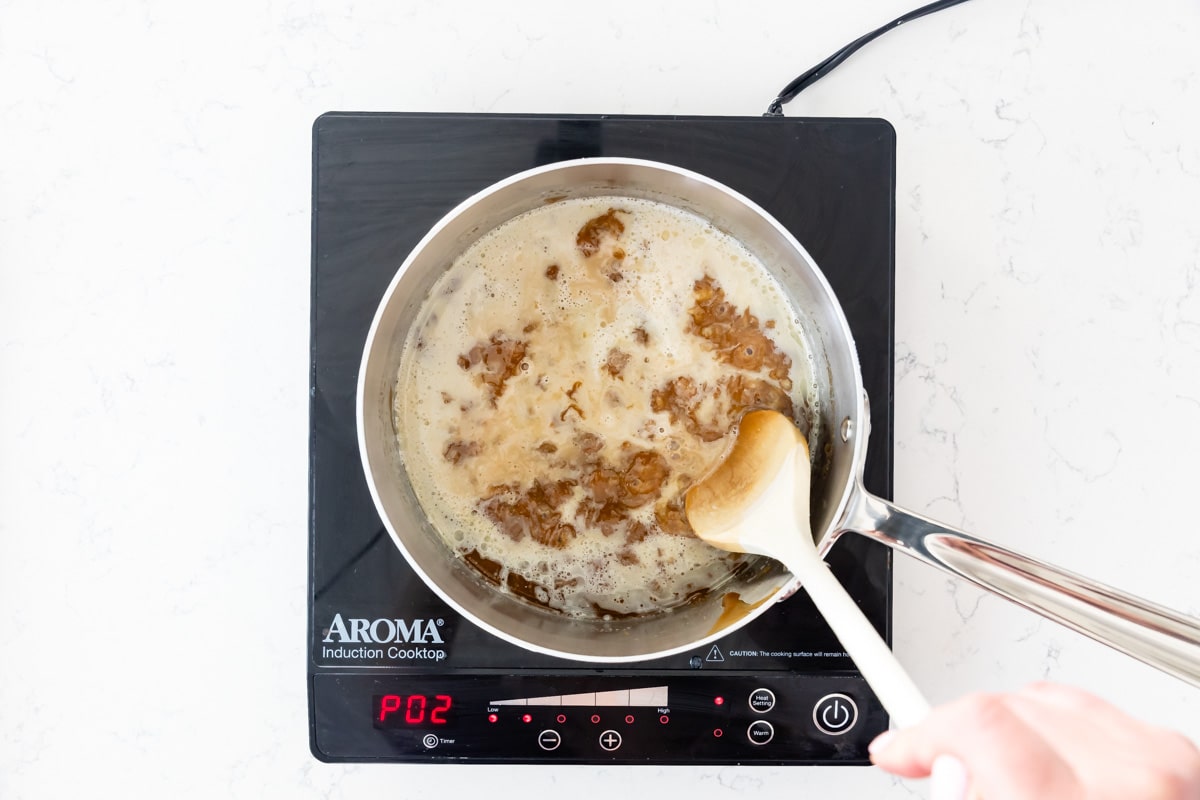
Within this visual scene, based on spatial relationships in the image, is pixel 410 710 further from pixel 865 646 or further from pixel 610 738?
pixel 865 646

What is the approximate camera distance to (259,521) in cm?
93

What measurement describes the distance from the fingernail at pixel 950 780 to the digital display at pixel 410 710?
21.8 inches

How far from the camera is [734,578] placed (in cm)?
87

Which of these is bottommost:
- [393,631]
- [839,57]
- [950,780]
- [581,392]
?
[393,631]

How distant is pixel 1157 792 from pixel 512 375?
2.06 feet

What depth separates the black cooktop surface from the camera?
82cm

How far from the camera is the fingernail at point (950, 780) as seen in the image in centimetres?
38

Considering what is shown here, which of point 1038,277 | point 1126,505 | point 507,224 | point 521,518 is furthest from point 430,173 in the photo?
point 1126,505

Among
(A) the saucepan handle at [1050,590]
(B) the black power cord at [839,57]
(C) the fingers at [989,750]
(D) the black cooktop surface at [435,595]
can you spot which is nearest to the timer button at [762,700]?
(D) the black cooktop surface at [435,595]

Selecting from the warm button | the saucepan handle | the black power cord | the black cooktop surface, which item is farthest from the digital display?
the black power cord

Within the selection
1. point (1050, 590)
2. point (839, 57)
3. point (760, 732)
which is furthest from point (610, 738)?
point (839, 57)

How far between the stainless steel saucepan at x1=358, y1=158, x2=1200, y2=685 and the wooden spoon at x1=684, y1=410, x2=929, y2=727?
0.03 m

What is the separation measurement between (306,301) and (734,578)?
0.56 metres

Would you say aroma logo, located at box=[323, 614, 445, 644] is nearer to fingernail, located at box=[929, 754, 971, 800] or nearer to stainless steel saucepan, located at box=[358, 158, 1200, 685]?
stainless steel saucepan, located at box=[358, 158, 1200, 685]
